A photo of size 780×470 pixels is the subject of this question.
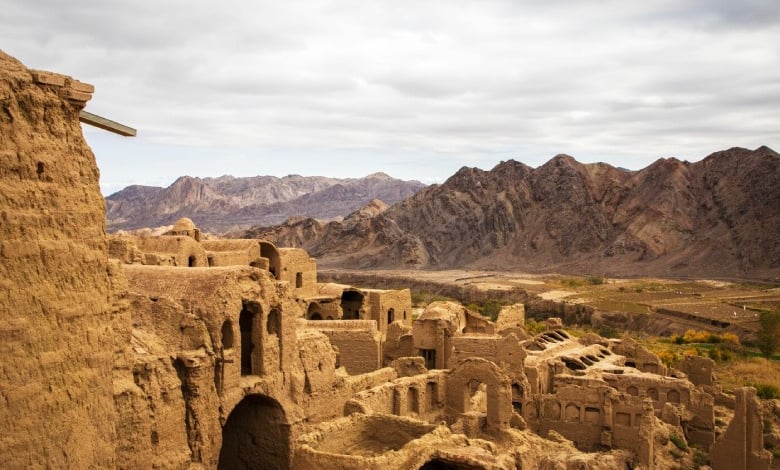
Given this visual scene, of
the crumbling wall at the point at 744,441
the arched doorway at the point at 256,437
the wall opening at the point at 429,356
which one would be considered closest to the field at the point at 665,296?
the crumbling wall at the point at 744,441

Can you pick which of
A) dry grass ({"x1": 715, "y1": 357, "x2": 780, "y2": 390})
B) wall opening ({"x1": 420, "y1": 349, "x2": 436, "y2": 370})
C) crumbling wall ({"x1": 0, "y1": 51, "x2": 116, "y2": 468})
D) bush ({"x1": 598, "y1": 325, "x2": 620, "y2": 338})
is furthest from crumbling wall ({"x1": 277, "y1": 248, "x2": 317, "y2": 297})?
bush ({"x1": 598, "y1": 325, "x2": 620, "y2": 338})

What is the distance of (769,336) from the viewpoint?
4659 centimetres

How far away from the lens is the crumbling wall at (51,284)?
10234mm

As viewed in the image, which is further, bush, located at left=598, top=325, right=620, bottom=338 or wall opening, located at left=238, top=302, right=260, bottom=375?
bush, located at left=598, top=325, right=620, bottom=338

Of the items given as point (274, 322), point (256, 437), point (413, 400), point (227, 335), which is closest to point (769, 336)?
point (413, 400)

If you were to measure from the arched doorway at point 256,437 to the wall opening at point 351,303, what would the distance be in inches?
699

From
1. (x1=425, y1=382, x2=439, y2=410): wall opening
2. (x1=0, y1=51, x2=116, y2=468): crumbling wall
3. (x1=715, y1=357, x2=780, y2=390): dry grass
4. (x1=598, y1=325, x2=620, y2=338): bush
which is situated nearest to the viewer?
(x1=0, y1=51, x2=116, y2=468): crumbling wall

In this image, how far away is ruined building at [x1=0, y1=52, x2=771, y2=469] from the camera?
10.6m

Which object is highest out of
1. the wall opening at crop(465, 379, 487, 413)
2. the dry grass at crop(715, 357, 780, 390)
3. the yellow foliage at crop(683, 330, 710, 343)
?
the wall opening at crop(465, 379, 487, 413)

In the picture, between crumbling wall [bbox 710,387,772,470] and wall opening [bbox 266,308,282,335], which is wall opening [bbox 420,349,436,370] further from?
wall opening [bbox 266,308,282,335]

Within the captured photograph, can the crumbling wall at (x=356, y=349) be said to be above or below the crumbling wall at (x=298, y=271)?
below

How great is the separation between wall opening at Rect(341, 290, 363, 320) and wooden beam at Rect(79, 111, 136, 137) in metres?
23.4

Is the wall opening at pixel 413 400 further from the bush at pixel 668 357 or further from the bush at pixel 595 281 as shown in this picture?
the bush at pixel 595 281

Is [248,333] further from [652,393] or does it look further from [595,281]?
[595,281]
